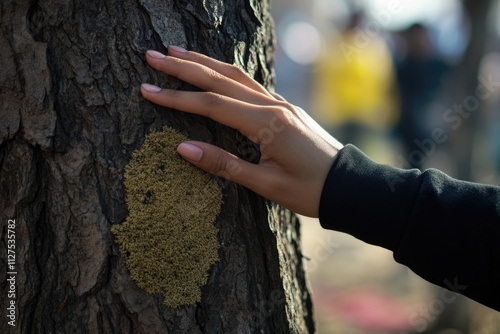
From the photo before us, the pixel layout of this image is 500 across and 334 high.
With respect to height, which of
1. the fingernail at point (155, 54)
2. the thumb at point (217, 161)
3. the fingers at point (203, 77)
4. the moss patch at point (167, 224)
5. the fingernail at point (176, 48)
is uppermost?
the fingernail at point (176, 48)

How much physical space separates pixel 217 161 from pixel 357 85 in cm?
Answer: 789

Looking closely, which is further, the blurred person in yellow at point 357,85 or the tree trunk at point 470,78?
the blurred person in yellow at point 357,85

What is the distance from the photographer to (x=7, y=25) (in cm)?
156

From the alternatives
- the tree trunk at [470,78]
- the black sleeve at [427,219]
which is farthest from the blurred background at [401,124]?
the black sleeve at [427,219]

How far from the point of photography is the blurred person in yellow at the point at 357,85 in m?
8.15

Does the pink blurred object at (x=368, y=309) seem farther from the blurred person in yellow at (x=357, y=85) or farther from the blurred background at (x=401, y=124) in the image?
the blurred person in yellow at (x=357, y=85)

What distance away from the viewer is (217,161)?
5.22 feet

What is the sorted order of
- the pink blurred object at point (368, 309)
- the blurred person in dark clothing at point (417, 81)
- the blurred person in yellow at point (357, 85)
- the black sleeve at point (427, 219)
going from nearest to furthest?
the black sleeve at point (427, 219), the pink blurred object at point (368, 309), the blurred person in dark clothing at point (417, 81), the blurred person in yellow at point (357, 85)

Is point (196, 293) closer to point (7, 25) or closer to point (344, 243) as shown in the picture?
point (7, 25)

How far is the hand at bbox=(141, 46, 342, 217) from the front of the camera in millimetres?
1562

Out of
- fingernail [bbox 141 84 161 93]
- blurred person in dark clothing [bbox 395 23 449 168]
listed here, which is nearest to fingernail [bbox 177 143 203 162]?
fingernail [bbox 141 84 161 93]

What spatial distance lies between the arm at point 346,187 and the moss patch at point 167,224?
0.07 m

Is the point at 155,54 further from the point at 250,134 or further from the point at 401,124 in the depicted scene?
the point at 401,124

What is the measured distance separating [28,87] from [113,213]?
42 cm
